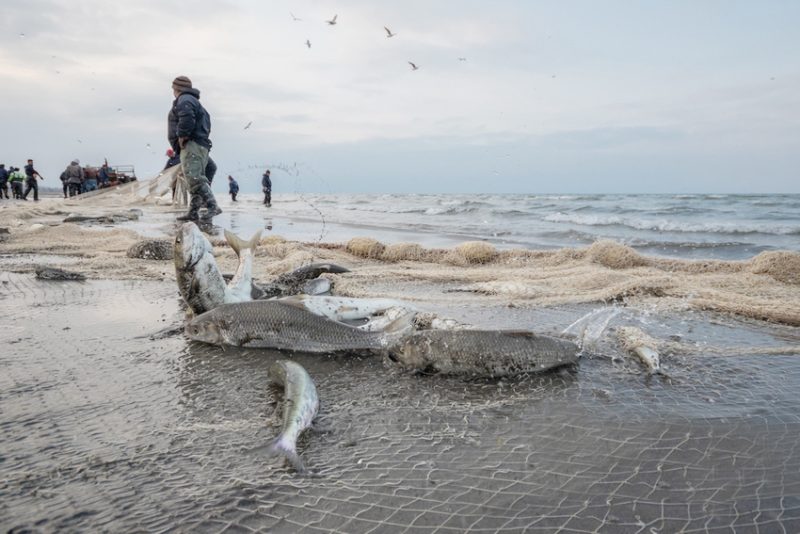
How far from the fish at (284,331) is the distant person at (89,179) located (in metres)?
39.2

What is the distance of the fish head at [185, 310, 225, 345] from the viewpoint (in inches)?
167

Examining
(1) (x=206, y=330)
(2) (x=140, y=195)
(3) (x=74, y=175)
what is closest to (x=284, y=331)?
(1) (x=206, y=330)

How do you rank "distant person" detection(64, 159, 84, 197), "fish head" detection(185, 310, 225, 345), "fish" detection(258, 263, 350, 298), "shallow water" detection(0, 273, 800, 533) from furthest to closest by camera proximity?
"distant person" detection(64, 159, 84, 197) → "fish" detection(258, 263, 350, 298) → "fish head" detection(185, 310, 225, 345) → "shallow water" detection(0, 273, 800, 533)

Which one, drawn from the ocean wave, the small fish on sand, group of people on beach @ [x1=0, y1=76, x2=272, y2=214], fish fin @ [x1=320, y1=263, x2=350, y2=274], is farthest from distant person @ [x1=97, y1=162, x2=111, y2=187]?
fish fin @ [x1=320, y1=263, x2=350, y2=274]

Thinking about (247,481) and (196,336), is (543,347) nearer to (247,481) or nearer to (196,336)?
(247,481)

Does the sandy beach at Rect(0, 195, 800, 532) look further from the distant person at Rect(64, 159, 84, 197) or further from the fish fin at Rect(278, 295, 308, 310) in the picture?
the distant person at Rect(64, 159, 84, 197)

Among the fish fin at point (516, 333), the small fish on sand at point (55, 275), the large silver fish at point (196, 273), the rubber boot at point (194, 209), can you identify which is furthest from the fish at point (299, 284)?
the rubber boot at point (194, 209)

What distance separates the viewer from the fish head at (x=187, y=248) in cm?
470

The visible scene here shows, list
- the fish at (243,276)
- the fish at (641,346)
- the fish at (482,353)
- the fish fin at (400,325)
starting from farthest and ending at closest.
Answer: the fish at (243,276), the fish fin at (400,325), the fish at (641,346), the fish at (482,353)

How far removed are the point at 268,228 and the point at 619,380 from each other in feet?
46.3

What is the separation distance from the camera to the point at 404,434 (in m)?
2.76

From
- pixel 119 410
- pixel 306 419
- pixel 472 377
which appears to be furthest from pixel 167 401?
pixel 472 377

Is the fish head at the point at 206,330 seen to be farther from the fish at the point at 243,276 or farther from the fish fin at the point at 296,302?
the fish at the point at 243,276

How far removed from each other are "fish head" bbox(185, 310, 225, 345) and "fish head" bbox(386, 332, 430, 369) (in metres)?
1.53
